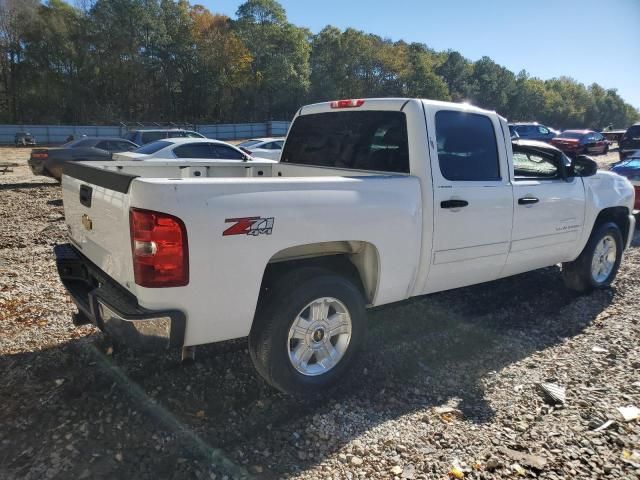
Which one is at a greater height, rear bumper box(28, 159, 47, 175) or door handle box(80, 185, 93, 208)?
door handle box(80, 185, 93, 208)

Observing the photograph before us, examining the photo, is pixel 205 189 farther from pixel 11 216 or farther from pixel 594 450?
pixel 11 216

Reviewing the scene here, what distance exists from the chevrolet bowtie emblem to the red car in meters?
24.5

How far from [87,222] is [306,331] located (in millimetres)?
1648

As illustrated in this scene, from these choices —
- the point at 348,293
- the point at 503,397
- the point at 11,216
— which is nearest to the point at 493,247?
the point at 503,397

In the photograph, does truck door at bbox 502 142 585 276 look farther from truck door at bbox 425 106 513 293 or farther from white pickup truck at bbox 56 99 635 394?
truck door at bbox 425 106 513 293

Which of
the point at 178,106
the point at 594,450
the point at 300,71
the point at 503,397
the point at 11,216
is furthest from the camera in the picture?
the point at 300,71

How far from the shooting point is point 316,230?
9.50 ft

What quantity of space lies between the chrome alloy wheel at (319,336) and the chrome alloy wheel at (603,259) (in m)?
3.44

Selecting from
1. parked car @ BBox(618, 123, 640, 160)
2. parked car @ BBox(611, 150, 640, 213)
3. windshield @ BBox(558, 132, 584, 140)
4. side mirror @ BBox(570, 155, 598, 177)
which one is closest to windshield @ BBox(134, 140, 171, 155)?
side mirror @ BBox(570, 155, 598, 177)

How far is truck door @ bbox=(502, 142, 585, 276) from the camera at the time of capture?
4.16m

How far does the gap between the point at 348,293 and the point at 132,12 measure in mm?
63367

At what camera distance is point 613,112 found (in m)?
133

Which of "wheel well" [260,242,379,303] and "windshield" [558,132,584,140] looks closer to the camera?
"wheel well" [260,242,379,303]

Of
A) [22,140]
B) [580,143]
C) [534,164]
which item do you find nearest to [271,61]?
[22,140]
